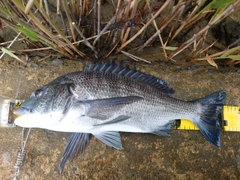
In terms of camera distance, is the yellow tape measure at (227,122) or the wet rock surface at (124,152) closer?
the wet rock surface at (124,152)

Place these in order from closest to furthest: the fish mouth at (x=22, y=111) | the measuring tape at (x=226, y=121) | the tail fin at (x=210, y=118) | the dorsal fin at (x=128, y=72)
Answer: the fish mouth at (x=22, y=111) → the dorsal fin at (x=128, y=72) → the tail fin at (x=210, y=118) → the measuring tape at (x=226, y=121)

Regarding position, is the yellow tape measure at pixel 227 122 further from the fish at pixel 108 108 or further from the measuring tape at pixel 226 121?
the fish at pixel 108 108

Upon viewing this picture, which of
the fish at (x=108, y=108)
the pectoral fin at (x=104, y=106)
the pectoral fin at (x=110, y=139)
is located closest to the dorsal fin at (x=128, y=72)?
the fish at (x=108, y=108)

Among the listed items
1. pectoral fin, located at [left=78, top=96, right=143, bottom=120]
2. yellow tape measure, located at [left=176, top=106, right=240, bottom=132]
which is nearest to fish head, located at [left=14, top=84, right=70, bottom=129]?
pectoral fin, located at [left=78, top=96, right=143, bottom=120]

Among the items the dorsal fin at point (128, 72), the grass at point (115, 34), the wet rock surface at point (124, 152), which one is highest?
the grass at point (115, 34)

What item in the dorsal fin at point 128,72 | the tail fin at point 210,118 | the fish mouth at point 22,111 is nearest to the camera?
the fish mouth at point 22,111

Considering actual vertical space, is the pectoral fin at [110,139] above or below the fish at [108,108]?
below

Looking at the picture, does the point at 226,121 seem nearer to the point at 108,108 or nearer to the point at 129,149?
the point at 129,149

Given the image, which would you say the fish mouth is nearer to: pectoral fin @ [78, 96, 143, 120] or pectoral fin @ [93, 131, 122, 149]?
pectoral fin @ [78, 96, 143, 120]
